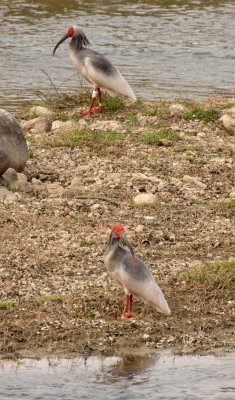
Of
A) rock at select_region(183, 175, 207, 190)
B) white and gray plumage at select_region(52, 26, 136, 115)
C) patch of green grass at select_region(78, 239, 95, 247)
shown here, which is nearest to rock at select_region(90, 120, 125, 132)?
white and gray plumage at select_region(52, 26, 136, 115)

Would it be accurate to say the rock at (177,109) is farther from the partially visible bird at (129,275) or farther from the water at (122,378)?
the water at (122,378)

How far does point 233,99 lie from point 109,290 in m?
7.50

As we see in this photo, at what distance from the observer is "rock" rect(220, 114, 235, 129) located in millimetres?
13805

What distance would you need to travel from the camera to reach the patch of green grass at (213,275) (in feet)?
29.0

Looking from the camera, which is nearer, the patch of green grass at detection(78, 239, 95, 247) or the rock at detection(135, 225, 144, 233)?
the patch of green grass at detection(78, 239, 95, 247)

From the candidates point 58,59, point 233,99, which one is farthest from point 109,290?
point 58,59

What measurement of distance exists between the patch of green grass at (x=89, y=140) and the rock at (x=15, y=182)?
1.66 m

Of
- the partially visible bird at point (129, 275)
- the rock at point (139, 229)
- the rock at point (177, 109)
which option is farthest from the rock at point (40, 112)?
the partially visible bird at point (129, 275)

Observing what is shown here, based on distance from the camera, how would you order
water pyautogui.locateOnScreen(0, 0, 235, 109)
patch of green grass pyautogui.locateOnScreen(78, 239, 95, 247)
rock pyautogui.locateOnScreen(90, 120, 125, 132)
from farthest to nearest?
water pyautogui.locateOnScreen(0, 0, 235, 109)
rock pyautogui.locateOnScreen(90, 120, 125, 132)
patch of green grass pyautogui.locateOnScreen(78, 239, 95, 247)

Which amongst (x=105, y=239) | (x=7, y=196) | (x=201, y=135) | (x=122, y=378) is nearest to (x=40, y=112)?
(x=201, y=135)

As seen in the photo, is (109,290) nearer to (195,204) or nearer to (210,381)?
(210,381)

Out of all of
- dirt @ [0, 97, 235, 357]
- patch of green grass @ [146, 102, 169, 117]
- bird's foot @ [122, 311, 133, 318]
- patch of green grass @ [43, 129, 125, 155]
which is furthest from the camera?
patch of green grass @ [146, 102, 169, 117]

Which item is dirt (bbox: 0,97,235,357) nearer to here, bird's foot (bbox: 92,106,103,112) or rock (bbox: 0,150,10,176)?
rock (bbox: 0,150,10,176)

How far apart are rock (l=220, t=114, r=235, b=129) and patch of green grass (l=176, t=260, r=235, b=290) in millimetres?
4894
